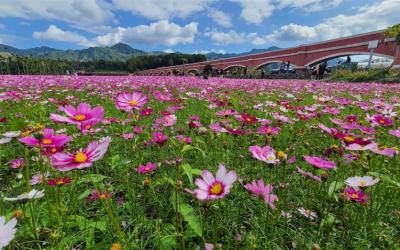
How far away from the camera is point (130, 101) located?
132cm

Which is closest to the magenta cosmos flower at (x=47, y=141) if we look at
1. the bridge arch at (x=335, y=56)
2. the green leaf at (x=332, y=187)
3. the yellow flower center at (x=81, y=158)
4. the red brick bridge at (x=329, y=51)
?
the yellow flower center at (x=81, y=158)

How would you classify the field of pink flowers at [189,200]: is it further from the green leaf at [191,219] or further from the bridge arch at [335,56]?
the bridge arch at [335,56]

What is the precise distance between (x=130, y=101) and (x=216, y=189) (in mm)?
677

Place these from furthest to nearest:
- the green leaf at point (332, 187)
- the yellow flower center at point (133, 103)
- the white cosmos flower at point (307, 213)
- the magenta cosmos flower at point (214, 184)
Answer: the white cosmos flower at point (307, 213), the yellow flower center at point (133, 103), the green leaf at point (332, 187), the magenta cosmos flower at point (214, 184)

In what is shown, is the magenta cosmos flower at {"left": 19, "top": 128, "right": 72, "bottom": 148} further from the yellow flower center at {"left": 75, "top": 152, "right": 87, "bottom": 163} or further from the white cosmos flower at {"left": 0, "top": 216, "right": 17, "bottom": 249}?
the white cosmos flower at {"left": 0, "top": 216, "right": 17, "bottom": 249}

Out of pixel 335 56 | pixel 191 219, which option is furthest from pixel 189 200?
pixel 335 56

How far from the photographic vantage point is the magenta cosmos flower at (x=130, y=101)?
4.09 ft

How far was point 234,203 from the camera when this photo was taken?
1.73 metres

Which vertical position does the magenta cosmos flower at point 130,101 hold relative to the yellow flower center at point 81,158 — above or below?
above

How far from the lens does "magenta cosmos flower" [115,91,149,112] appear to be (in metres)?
1.25

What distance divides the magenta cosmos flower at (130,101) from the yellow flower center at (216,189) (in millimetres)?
563

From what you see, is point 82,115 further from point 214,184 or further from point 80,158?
point 214,184

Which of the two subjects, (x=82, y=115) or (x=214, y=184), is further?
(x=82, y=115)

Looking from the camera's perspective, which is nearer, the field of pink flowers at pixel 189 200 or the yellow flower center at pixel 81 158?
the yellow flower center at pixel 81 158
